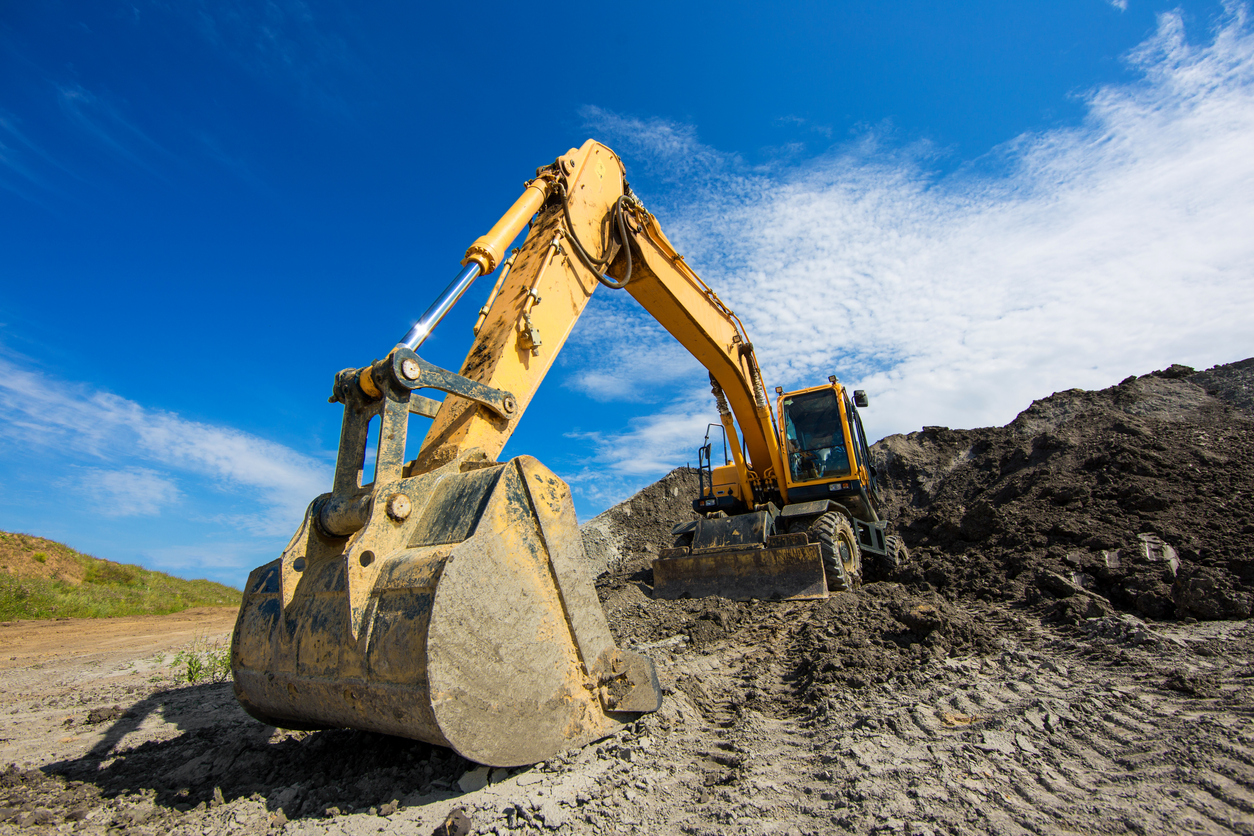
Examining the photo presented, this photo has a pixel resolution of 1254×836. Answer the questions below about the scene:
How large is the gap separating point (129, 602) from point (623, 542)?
45.4 feet

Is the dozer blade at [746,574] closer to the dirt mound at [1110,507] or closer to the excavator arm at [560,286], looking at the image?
the dirt mound at [1110,507]

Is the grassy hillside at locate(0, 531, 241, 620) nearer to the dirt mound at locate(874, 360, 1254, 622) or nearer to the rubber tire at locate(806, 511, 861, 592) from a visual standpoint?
the rubber tire at locate(806, 511, 861, 592)

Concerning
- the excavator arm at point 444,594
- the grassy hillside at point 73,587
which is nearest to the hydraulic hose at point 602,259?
the excavator arm at point 444,594

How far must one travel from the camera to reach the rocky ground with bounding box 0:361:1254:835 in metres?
2.29

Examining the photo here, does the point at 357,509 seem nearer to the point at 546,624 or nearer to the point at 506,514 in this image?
the point at 506,514

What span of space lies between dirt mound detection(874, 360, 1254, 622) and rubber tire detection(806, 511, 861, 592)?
1095 millimetres

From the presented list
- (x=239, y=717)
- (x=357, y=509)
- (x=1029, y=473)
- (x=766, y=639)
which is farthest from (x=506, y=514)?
(x=1029, y=473)

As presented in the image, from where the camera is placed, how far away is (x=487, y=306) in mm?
3973

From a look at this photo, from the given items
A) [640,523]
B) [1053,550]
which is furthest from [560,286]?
[640,523]

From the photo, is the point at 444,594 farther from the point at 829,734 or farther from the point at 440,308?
the point at 829,734

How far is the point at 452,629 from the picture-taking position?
2207 mm

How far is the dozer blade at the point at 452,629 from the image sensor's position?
220 centimetres

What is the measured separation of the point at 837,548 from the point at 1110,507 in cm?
476

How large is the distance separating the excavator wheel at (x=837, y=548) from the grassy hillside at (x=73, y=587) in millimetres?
16355
